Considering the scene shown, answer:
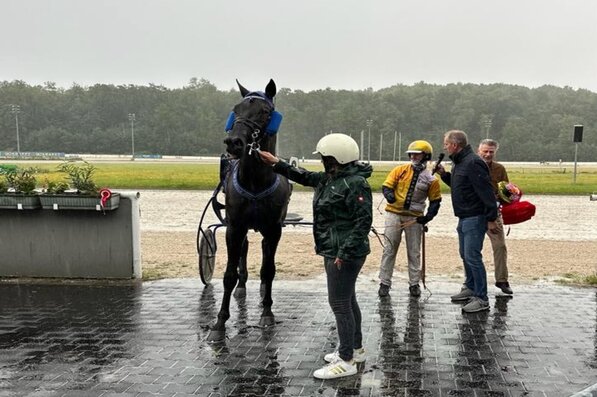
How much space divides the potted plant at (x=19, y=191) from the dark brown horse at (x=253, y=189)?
3.28m

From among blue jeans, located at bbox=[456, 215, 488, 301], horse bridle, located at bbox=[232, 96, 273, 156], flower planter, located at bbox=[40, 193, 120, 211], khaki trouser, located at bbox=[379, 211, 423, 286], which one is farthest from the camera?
flower planter, located at bbox=[40, 193, 120, 211]

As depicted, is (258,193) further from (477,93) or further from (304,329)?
(477,93)

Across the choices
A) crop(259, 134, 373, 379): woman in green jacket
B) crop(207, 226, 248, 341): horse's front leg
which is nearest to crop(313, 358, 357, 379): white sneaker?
crop(259, 134, 373, 379): woman in green jacket

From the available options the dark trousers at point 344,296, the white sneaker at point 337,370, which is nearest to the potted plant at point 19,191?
the dark trousers at point 344,296

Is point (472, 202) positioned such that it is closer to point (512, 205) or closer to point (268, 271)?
point (512, 205)

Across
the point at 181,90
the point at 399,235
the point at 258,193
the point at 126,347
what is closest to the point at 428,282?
the point at 399,235

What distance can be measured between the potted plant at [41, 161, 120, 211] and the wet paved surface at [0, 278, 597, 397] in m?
1.07

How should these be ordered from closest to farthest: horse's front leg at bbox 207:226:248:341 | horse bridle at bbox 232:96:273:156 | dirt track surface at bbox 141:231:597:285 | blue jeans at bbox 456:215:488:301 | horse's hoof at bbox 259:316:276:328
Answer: horse bridle at bbox 232:96:273:156, horse's front leg at bbox 207:226:248:341, horse's hoof at bbox 259:316:276:328, blue jeans at bbox 456:215:488:301, dirt track surface at bbox 141:231:597:285

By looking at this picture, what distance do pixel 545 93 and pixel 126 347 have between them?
362ft

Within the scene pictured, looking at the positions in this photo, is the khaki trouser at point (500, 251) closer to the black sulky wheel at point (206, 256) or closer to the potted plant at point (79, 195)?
the black sulky wheel at point (206, 256)

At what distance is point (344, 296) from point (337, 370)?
1.85ft

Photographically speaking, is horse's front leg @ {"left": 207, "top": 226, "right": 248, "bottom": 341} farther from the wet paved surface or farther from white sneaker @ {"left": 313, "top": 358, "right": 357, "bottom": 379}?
white sneaker @ {"left": 313, "top": 358, "right": 357, "bottom": 379}

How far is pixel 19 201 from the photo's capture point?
7.50m

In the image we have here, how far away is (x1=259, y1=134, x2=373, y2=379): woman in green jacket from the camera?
13.5ft
